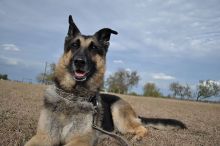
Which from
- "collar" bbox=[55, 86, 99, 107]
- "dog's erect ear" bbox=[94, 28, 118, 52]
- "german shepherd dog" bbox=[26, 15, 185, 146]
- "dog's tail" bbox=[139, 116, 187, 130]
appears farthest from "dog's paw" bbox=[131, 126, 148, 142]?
"dog's erect ear" bbox=[94, 28, 118, 52]

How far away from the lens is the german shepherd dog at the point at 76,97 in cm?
552

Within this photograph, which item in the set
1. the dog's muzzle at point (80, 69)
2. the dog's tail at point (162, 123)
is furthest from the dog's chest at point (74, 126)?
the dog's tail at point (162, 123)

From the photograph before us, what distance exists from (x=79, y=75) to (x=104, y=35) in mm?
1392

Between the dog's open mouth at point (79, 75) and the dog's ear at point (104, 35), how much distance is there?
108cm

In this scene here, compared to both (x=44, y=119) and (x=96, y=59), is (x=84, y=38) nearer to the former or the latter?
(x=96, y=59)

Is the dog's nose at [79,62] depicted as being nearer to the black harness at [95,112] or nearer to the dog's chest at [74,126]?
the black harness at [95,112]

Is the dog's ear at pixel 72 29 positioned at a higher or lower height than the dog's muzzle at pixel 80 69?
higher

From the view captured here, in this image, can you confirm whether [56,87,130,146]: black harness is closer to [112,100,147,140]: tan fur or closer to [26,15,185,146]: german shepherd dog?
[26,15,185,146]: german shepherd dog

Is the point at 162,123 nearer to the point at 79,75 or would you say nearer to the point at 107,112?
the point at 107,112

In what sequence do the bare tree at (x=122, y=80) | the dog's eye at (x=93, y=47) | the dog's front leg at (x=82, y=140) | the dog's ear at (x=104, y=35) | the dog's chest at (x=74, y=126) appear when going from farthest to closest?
1. the bare tree at (x=122, y=80)
2. the dog's ear at (x=104, y=35)
3. the dog's eye at (x=93, y=47)
4. the dog's chest at (x=74, y=126)
5. the dog's front leg at (x=82, y=140)

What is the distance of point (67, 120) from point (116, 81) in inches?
4138

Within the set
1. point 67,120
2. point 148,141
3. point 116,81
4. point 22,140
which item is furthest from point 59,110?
point 116,81

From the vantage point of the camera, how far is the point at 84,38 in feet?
22.1

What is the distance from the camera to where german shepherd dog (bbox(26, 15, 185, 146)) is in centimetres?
552
